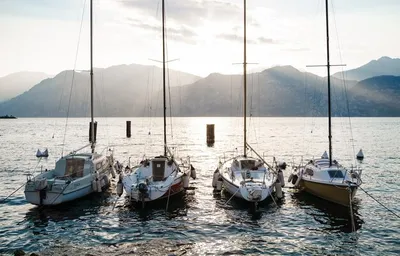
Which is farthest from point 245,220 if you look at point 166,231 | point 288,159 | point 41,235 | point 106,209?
point 288,159

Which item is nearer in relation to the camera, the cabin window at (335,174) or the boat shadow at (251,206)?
the boat shadow at (251,206)

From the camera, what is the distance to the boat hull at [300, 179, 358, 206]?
24.3 metres

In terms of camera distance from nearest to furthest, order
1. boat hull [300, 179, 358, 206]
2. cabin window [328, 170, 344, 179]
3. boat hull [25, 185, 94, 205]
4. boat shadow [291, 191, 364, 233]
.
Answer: boat shadow [291, 191, 364, 233], boat hull [25, 185, 94, 205], boat hull [300, 179, 358, 206], cabin window [328, 170, 344, 179]

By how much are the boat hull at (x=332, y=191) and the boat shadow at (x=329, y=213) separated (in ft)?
1.33

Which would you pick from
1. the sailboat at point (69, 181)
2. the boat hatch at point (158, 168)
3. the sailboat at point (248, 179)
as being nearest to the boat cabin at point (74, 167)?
the sailboat at point (69, 181)

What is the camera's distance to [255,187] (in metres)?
23.7

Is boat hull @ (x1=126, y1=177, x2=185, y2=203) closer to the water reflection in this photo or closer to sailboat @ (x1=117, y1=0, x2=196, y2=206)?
sailboat @ (x1=117, y1=0, x2=196, y2=206)

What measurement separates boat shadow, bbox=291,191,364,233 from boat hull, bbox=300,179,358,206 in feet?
1.33

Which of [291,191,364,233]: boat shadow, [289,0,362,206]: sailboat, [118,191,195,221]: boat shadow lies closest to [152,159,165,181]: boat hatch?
[118,191,195,221]: boat shadow

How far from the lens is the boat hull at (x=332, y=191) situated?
2433cm

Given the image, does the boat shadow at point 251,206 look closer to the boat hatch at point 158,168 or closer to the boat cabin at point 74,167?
the boat hatch at point 158,168

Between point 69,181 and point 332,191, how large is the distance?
1984cm

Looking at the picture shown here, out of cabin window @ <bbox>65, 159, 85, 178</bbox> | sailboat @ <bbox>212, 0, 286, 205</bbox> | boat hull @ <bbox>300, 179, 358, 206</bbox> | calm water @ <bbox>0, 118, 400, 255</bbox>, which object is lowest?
calm water @ <bbox>0, 118, 400, 255</bbox>

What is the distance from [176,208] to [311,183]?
37.3 feet
